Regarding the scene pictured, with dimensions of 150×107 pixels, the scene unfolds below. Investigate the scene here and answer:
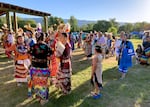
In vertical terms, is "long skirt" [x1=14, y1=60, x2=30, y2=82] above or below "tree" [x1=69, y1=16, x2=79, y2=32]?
below

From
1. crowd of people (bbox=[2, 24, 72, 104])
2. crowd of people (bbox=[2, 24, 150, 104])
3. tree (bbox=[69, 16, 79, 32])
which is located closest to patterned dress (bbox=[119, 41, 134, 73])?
crowd of people (bbox=[2, 24, 150, 104])

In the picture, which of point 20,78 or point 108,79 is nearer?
point 20,78

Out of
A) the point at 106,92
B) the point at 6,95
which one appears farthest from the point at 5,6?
the point at 106,92

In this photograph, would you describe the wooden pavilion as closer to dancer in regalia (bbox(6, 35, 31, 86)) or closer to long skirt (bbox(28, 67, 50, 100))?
dancer in regalia (bbox(6, 35, 31, 86))

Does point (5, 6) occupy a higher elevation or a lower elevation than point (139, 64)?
higher

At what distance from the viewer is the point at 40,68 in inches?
195

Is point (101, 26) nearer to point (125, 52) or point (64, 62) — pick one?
point (125, 52)

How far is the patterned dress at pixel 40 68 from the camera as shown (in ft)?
16.1

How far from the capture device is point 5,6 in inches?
487

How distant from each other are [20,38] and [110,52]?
8.47 metres

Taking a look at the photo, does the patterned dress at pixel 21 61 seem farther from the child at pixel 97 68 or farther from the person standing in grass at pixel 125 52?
the person standing in grass at pixel 125 52

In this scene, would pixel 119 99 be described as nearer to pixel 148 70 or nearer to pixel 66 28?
pixel 66 28

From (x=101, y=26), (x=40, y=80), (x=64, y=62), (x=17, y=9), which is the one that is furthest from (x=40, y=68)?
(x=101, y=26)

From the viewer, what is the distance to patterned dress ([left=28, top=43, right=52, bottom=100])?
16.1 feet
